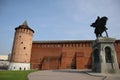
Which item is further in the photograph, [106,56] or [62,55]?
[62,55]

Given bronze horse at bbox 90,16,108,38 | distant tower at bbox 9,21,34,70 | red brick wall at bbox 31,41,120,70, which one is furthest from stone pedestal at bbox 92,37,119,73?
distant tower at bbox 9,21,34,70

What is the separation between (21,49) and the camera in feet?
94.5

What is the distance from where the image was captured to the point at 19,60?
28.2 metres

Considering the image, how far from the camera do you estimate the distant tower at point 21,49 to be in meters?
28.0

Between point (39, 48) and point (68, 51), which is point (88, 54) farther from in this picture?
point (39, 48)

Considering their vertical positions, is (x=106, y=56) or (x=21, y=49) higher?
(x=21, y=49)

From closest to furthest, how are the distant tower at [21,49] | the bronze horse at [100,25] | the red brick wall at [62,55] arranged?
1. the bronze horse at [100,25]
2. the distant tower at [21,49]
3. the red brick wall at [62,55]

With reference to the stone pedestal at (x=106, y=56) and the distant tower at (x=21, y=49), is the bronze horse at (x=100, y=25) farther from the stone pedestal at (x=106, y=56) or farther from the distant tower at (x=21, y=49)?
the distant tower at (x=21, y=49)

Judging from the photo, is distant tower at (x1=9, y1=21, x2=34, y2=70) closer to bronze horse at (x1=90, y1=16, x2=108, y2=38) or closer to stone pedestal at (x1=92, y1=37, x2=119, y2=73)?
bronze horse at (x1=90, y1=16, x2=108, y2=38)

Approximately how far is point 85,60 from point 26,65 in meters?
14.1

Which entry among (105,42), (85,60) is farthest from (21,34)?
(105,42)

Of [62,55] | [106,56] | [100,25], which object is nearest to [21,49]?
[62,55]

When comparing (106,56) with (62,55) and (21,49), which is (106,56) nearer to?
(62,55)

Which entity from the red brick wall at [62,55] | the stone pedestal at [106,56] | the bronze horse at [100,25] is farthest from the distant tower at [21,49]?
the stone pedestal at [106,56]
